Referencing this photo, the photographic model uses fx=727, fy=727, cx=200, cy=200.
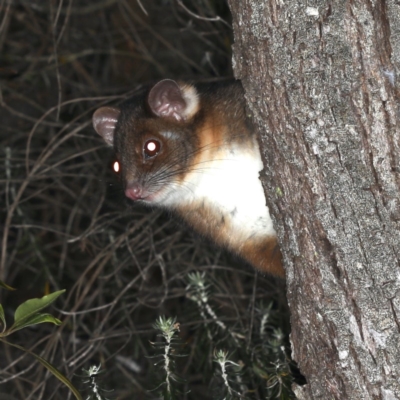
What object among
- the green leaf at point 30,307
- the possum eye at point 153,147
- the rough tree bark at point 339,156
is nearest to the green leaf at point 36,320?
the green leaf at point 30,307

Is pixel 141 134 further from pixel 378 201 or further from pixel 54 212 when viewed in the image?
pixel 54 212

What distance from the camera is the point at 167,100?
2756mm

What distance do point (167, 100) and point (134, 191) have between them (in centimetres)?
37

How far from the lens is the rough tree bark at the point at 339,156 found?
170 cm

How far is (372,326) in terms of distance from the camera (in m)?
1.79

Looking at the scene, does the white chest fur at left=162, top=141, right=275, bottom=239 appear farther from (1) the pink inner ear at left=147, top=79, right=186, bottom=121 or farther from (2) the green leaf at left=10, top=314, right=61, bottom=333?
(2) the green leaf at left=10, top=314, right=61, bottom=333

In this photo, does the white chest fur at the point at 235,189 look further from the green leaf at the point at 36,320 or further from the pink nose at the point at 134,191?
the green leaf at the point at 36,320

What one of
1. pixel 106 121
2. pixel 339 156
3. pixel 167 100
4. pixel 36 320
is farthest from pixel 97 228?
pixel 339 156

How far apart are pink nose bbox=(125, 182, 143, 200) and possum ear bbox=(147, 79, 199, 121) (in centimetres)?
29

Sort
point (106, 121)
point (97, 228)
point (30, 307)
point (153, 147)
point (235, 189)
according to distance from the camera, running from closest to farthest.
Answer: point (30, 307), point (235, 189), point (153, 147), point (106, 121), point (97, 228)

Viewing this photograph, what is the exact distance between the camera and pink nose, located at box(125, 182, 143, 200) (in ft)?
9.02

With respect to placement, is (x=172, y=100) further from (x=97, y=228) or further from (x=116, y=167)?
(x=97, y=228)

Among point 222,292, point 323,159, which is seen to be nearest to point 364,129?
point 323,159

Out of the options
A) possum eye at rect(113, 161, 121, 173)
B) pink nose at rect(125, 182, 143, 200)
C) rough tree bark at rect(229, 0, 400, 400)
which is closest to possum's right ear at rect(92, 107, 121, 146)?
possum eye at rect(113, 161, 121, 173)
